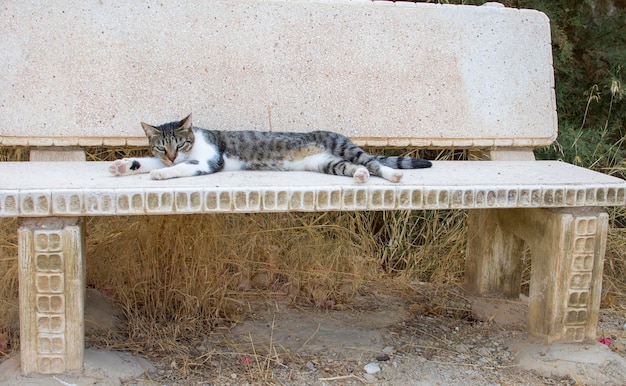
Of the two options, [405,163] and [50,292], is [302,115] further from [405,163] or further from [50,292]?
[50,292]

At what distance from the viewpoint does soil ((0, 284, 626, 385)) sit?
2.54 metres

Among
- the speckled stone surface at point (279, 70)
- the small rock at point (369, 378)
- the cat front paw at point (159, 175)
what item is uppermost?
the speckled stone surface at point (279, 70)

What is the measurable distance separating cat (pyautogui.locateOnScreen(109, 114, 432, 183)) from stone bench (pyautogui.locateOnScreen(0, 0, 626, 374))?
0.13 m

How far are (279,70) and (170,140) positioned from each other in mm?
695

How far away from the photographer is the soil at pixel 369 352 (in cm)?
254

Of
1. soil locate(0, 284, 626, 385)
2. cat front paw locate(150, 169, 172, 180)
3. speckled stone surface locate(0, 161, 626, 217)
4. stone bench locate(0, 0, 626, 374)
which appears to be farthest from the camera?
soil locate(0, 284, 626, 385)

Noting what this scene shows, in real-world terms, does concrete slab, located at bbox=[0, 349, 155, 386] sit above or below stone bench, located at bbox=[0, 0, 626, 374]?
below

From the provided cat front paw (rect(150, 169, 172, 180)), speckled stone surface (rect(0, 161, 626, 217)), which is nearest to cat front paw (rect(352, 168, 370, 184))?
speckled stone surface (rect(0, 161, 626, 217))

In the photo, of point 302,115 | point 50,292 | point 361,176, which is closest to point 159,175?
point 50,292

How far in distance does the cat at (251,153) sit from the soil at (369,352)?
0.71 metres

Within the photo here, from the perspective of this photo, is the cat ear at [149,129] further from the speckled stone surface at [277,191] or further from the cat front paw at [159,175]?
the cat front paw at [159,175]

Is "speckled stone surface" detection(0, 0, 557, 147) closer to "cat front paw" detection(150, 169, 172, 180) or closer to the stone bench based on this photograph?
the stone bench

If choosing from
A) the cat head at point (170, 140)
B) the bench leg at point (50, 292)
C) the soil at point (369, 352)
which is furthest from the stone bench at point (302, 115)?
the cat head at point (170, 140)

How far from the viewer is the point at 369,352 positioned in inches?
110
